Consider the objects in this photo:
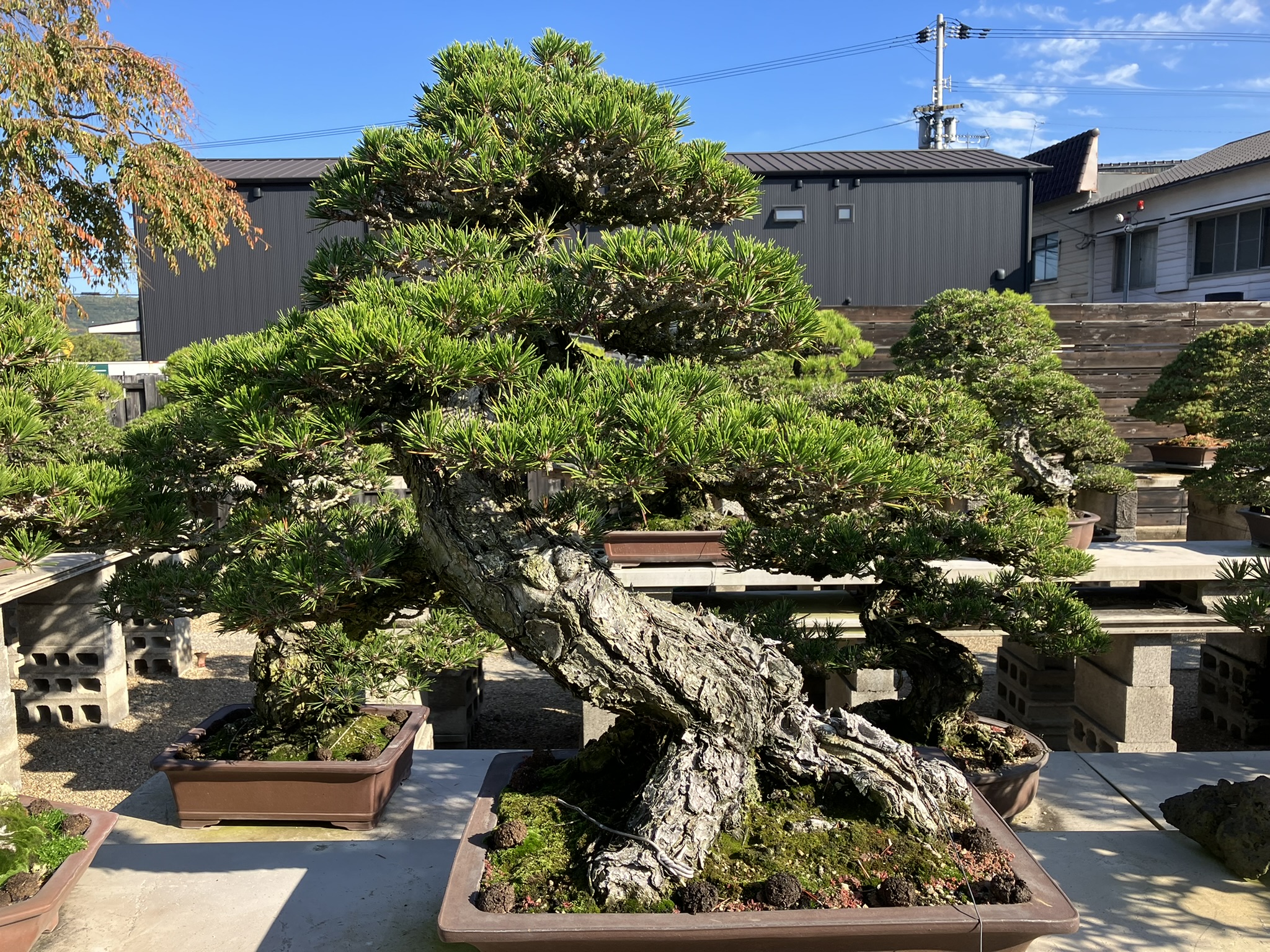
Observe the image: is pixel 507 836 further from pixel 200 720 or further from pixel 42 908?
pixel 200 720

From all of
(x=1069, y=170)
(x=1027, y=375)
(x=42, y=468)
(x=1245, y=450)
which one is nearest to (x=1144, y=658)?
(x=1245, y=450)

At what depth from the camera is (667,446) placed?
1526 mm

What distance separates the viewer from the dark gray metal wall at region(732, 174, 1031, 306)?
12438mm

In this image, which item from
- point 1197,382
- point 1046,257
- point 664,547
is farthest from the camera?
point 1046,257

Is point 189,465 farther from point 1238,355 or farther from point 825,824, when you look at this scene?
point 1238,355

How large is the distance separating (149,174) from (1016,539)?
6.38 metres

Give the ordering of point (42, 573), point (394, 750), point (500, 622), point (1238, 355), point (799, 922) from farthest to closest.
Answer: point (1238, 355) < point (42, 573) < point (394, 750) < point (500, 622) < point (799, 922)

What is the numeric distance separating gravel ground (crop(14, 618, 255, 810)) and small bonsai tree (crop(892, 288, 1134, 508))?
472 centimetres

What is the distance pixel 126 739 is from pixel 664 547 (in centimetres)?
328

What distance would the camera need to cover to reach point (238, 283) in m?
12.6

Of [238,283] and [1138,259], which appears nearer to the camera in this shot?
[238,283]

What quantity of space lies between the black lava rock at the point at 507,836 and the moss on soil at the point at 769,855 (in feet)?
0.06

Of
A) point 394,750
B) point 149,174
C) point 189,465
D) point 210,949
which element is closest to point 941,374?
point 394,750

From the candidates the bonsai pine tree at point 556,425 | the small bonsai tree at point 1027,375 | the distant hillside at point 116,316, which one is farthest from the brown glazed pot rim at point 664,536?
the distant hillside at point 116,316
